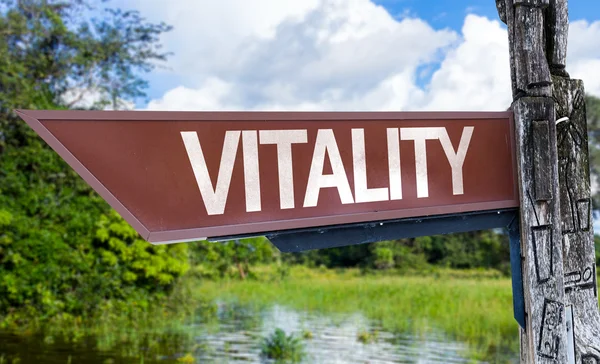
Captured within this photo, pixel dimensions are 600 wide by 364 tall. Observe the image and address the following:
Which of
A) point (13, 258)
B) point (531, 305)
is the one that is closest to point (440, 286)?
point (13, 258)

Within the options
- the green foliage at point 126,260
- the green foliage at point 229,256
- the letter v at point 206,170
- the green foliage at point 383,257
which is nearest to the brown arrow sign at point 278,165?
the letter v at point 206,170

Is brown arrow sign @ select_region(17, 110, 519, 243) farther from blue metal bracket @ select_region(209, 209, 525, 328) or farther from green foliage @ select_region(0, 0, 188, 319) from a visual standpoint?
green foliage @ select_region(0, 0, 188, 319)

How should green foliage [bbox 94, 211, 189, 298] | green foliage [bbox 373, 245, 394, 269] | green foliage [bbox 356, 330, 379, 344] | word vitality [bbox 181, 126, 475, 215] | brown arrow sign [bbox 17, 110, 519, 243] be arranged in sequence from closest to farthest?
brown arrow sign [bbox 17, 110, 519, 243] < word vitality [bbox 181, 126, 475, 215] < green foliage [bbox 356, 330, 379, 344] < green foliage [bbox 94, 211, 189, 298] < green foliage [bbox 373, 245, 394, 269]

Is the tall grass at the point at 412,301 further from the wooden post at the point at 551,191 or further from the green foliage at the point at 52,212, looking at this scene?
the wooden post at the point at 551,191

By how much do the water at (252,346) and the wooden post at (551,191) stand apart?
493 cm

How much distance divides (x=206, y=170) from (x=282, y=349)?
19.5ft

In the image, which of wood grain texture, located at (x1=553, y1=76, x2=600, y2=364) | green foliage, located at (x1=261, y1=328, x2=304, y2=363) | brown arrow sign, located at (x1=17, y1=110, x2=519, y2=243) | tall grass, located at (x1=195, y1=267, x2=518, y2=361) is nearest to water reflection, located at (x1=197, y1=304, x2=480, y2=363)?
green foliage, located at (x1=261, y1=328, x2=304, y2=363)

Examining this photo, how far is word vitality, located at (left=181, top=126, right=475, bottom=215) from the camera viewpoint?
2.04 m

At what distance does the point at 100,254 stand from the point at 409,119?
776 centimetres

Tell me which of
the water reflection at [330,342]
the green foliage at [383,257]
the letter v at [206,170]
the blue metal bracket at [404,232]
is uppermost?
the letter v at [206,170]

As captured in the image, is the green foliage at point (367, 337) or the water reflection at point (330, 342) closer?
the water reflection at point (330, 342)

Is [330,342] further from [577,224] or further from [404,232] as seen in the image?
[404,232]

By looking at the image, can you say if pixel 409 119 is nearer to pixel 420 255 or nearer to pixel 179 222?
pixel 179 222

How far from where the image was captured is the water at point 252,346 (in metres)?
7.39
